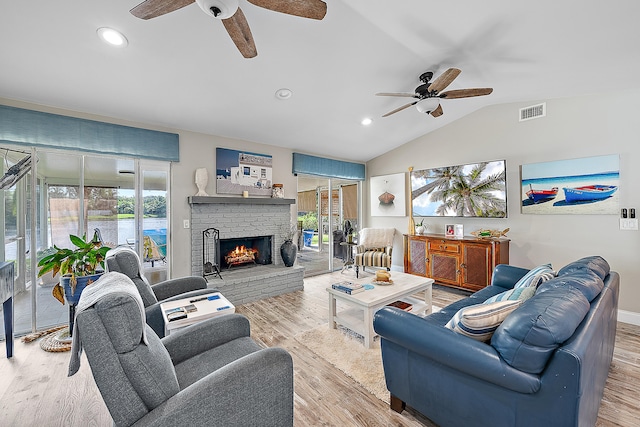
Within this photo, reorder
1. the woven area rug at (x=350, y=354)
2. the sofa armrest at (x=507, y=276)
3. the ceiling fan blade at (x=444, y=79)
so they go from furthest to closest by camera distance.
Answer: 1. the sofa armrest at (x=507, y=276)
2. the ceiling fan blade at (x=444, y=79)
3. the woven area rug at (x=350, y=354)

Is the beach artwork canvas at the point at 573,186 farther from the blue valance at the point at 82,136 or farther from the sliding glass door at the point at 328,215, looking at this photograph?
the blue valance at the point at 82,136

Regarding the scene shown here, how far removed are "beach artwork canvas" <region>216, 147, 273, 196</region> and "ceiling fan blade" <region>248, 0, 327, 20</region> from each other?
8.88 feet

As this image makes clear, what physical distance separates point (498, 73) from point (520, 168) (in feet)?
5.06

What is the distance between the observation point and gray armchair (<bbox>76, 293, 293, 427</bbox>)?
943 millimetres

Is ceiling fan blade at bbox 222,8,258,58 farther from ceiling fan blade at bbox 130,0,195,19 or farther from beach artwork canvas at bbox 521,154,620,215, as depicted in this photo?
beach artwork canvas at bbox 521,154,620,215

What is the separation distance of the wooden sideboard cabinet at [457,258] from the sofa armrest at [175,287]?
3.39 metres

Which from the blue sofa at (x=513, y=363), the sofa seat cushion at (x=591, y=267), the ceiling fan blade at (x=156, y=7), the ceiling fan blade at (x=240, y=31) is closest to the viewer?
the blue sofa at (x=513, y=363)

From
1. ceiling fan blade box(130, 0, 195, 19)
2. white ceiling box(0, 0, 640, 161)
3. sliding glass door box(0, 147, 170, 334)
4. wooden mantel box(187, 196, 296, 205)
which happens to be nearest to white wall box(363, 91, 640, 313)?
white ceiling box(0, 0, 640, 161)

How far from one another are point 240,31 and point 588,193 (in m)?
4.17

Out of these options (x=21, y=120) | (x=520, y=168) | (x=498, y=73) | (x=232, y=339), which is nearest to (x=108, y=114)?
(x=21, y=120)

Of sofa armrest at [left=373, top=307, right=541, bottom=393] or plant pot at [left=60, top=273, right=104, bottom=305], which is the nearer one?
sofa armrest at [left=373, top=307, right=541, bottom=393]

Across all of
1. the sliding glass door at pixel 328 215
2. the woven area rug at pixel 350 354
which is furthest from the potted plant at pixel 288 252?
the woven area rug at pixel 350 354

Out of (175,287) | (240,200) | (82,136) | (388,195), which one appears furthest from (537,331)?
(388,195)

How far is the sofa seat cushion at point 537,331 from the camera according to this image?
45.7 inches
